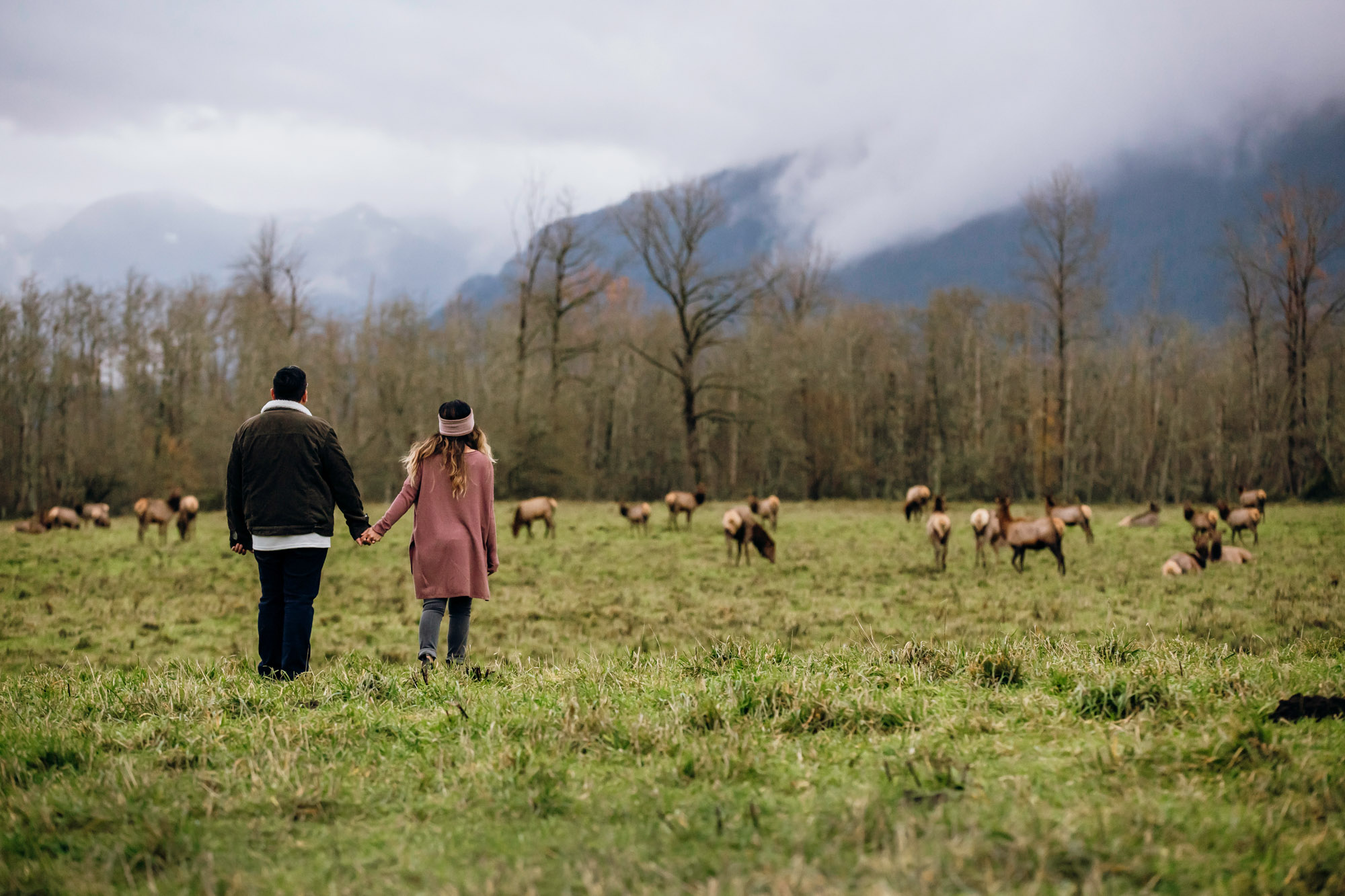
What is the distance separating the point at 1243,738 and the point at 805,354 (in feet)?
140

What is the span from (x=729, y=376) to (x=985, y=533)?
2261cm

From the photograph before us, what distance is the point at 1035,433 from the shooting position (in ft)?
145

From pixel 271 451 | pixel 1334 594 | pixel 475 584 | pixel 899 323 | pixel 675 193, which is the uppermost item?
pixel 675 193

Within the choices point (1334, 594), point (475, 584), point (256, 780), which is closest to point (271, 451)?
point (475, 584)

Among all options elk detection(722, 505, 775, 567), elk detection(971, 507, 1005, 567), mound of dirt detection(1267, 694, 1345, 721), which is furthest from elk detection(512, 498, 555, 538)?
mound of dirt detection(1267, 694, 1345, 721)

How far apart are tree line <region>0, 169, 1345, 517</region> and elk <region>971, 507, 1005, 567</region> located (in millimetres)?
20357

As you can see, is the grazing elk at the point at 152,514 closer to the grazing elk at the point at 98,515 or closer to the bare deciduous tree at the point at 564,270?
the grazing elk at the point at 98,515

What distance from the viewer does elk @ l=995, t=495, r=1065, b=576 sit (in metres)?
14.4

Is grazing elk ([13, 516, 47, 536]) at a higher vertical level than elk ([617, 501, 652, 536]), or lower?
lower

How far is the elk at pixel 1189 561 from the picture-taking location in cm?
1354

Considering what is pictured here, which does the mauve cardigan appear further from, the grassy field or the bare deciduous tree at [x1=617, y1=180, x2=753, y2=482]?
the bare deciduous tree at [x1=617, y1=180, x2=753, y2=482]


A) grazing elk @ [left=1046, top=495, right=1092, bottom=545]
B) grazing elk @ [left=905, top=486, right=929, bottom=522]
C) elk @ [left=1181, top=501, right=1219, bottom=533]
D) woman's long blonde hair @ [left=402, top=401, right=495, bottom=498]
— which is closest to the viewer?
woman's long blonde hair @ [left=402, top=401, right=495, bottom=498]

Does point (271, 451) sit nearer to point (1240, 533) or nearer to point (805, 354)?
point (1240, 533)

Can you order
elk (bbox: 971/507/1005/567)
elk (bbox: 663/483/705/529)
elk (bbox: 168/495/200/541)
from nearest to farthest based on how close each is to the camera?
elk (bbox: 971/507/1005/567) < elk (bbox: 168/495/200/541) < elk (bbox: 663/483/705/529)
